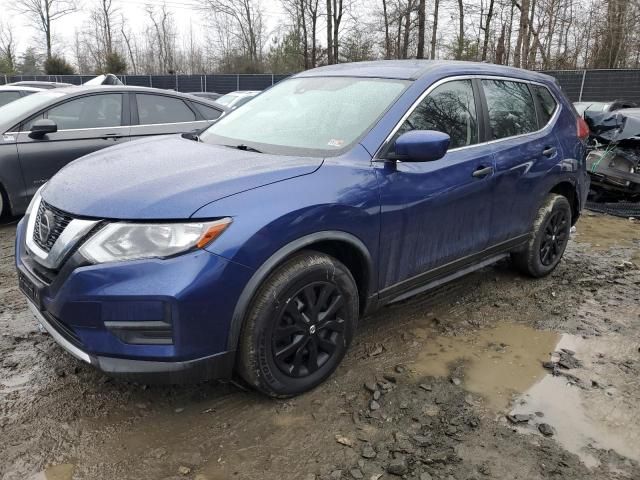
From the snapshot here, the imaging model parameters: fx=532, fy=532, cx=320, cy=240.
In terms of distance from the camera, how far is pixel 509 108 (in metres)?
4.01

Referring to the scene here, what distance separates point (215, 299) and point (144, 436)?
797mm

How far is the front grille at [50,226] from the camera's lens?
2486 mm

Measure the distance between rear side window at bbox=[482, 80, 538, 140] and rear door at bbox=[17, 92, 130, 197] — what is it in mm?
4316

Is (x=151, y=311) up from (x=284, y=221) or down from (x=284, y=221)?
down

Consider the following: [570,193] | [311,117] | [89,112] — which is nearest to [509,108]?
[570,193]

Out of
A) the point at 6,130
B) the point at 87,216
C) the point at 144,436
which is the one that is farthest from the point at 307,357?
the point at 6,130

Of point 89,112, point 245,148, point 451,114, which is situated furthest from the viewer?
point 89,112

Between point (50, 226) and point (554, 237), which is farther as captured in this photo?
point (554, 237)

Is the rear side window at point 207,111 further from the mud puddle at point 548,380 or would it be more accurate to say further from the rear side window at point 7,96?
the mud puddle at point 548,380

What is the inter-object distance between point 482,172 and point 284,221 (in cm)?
166

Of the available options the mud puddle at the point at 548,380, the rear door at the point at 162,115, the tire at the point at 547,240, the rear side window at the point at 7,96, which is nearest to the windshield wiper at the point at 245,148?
the mud puddle at the point at 548,380

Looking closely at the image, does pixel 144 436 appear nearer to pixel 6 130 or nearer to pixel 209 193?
pixel 209 193

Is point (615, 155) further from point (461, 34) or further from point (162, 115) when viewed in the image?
point (461, 34)

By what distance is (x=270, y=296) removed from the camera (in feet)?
8.16
